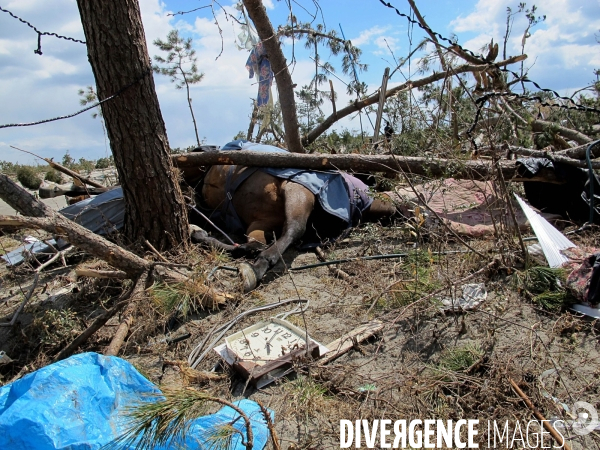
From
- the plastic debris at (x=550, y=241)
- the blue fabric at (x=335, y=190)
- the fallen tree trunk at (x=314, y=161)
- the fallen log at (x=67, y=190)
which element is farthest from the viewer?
the fallen log at (x=67, y=190)

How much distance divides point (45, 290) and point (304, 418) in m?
2.52

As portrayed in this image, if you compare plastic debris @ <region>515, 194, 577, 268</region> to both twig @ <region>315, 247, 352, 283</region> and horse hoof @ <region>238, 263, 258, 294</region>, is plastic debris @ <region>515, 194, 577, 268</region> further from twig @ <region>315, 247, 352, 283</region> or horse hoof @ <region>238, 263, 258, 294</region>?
horse hoof @ <region>238, 263, 258, 294</region>

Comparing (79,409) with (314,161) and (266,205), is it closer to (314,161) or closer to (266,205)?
(266,205)

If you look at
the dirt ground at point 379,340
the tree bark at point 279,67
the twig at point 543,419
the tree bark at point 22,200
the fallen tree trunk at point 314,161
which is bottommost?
the twig at point 543,419

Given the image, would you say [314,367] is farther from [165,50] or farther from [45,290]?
[165,50]

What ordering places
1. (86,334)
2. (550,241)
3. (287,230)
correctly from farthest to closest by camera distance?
(287,230), (550,241), (86,334)

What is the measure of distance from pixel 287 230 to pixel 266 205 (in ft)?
1.87

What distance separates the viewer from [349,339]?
8.39ft

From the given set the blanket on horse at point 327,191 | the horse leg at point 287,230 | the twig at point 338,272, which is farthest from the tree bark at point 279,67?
the twig at point 338,272

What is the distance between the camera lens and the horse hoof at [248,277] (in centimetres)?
334

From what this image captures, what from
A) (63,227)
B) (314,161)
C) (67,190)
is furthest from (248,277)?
(67,190)

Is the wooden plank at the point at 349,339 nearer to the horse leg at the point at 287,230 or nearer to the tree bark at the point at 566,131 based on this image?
the horse leg at the point at 287,230

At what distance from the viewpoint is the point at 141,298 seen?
9.43 feet

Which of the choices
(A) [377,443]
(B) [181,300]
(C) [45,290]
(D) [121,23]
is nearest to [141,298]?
(B) [181,300]
